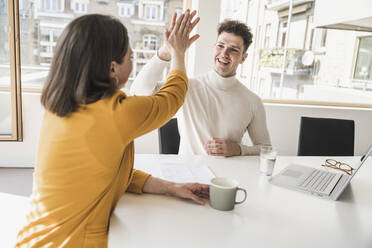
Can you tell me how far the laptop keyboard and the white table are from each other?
0.08 m

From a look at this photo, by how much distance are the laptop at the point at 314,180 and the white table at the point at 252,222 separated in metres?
0.04

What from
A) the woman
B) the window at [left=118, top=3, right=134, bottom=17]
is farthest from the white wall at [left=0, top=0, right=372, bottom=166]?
the woman

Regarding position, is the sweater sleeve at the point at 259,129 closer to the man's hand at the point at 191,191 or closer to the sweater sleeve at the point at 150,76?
the sweater sleeve at the point at 150,76

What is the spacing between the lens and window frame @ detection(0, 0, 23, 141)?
283 cm

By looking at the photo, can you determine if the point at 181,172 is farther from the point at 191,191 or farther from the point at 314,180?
the point at 314,180

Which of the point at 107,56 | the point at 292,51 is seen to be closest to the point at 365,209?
the point at 107,56

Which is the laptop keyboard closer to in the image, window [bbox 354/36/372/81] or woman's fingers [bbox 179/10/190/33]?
woman's fingers [bbox 179/10/190/33]

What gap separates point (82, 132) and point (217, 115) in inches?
45.5

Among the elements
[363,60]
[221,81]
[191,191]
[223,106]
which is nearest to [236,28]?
[221,81]

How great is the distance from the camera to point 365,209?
1.11 meters

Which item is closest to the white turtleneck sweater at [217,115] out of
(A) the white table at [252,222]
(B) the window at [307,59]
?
(A) the white table at [252,222]

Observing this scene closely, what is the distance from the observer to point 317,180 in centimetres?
134

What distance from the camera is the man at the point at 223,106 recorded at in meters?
1.82

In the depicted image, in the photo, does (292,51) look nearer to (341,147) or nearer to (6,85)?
(341,147)
